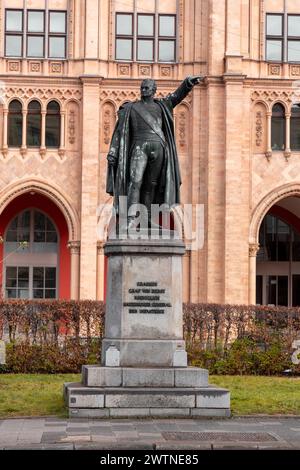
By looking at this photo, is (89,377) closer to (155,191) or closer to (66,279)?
(155,191)

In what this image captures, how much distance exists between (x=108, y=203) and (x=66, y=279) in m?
4.37

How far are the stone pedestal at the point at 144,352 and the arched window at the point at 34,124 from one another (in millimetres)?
24040

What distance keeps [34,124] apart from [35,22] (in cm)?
407

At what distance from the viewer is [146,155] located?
49.3 feet

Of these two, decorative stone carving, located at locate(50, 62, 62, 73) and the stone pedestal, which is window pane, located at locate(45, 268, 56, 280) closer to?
decorative stone carving, located at locate(50, 62, 62, 73)

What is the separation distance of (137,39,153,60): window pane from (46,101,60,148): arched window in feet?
12.6

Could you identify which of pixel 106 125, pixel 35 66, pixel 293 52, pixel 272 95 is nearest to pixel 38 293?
pixel 106 125

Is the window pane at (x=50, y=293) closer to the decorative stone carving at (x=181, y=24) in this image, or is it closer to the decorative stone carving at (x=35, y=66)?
the decorative stone carving at (x=35, y=66)

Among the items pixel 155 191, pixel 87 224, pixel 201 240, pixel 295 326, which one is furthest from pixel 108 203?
pixel 155 191

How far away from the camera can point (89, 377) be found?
45.6 feet

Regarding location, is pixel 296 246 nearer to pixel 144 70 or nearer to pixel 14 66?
pixel 144 70

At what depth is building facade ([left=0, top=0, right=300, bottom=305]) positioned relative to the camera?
37344 millimetres
